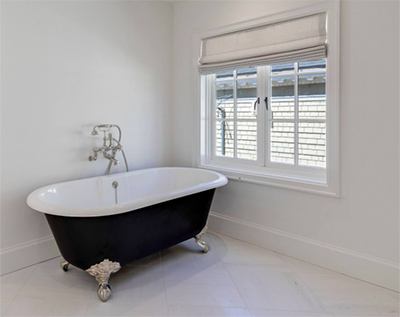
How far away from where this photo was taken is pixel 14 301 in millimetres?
2195

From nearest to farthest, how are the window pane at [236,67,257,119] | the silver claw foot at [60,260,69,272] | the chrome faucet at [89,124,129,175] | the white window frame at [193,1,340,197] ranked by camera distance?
the white window frame at [193,1,340,197] → the silver claw foot at [60,260,69,272] → the chrome faucet at [89,124,129,175] → the window pane at [236,67,257,119]

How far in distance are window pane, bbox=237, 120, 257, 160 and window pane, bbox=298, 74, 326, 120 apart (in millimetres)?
504

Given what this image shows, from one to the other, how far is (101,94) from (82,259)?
1538 mm

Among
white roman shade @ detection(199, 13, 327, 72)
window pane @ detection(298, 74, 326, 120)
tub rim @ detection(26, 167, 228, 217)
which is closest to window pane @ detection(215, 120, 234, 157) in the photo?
white roman shade @ detection(199, 13, 327, 72)

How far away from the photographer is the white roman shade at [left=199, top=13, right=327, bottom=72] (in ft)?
8.41

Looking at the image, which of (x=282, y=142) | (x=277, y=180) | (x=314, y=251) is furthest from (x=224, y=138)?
(x=314, y=251)

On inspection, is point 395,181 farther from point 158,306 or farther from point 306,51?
point 158,306

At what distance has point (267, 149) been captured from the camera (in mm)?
3119

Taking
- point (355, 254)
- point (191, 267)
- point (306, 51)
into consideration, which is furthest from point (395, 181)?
point (191, 267)

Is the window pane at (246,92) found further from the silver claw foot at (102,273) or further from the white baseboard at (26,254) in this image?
the white baseboard at (26,254)

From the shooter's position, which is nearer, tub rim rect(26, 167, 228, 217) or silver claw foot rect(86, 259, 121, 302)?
tub rim rect(26, 167, 228, 217)

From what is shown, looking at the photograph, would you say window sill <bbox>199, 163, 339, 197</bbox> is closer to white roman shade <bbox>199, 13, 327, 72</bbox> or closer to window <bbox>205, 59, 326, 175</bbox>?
window <bbox>205, 59, 326, 175</bbox>

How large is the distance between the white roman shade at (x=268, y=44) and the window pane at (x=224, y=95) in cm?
19

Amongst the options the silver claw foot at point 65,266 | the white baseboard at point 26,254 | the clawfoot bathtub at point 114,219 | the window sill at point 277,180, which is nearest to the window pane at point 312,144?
the window sill at point 277,180
